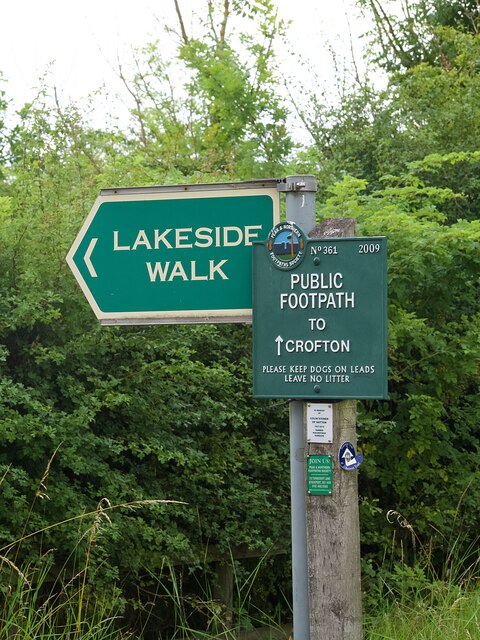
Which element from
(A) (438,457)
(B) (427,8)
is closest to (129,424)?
(A) (438,457)

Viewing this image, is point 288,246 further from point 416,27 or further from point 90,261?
point 416,27

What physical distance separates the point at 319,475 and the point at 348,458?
13cm

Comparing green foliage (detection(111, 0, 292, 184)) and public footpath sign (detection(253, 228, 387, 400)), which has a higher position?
green foliage (detection(111, 0, 292, 184))

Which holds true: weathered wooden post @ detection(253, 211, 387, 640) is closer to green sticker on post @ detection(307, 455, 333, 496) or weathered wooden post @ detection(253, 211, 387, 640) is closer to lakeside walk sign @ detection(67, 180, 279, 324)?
green sticker on post @ detection(307, 455, 333, 496)

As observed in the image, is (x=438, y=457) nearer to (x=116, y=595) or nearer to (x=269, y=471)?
(x=269, y=471)

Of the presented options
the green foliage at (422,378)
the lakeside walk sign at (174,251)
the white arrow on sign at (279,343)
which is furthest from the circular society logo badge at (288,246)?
the green foliage at (422,378)

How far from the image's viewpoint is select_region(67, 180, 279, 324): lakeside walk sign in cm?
346

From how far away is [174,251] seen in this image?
3.50 meters

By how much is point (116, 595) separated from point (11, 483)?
2.80ft

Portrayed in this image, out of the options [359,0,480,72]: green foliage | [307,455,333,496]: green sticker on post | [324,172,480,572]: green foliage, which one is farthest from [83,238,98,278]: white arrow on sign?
[359,0,480,72]: green foliage

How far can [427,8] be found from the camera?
17625 millimetres

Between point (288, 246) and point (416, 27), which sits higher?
point (416, 27)

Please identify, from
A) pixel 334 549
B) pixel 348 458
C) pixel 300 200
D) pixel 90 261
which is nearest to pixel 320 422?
pixel 348 458

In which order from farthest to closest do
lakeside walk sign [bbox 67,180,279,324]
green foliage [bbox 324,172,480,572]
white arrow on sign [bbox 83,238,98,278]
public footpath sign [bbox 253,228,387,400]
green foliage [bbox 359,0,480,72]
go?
1. green foliage [bbox 359,0,480,72]
2. green foliage [bbox 324,172,480,572]
3. white arrow on sign [bbox 83,238,98,278]
4. lakeside walk sign [bbox 67,180,279,324]
5. public footpath sign [bbox 253,228,387,400]
